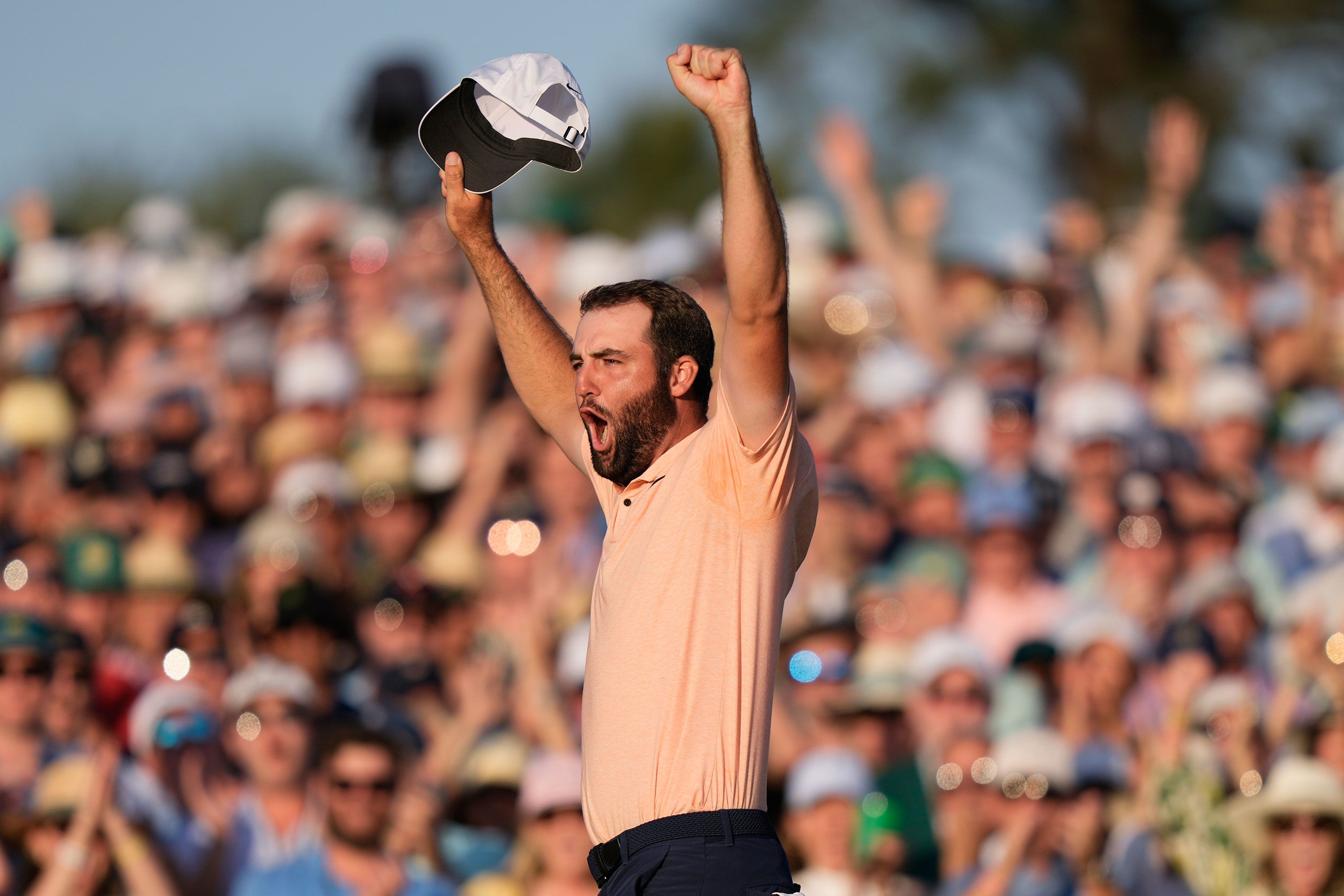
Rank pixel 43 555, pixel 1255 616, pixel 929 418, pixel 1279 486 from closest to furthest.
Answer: pixel 1255 616 → pixel 43 555 → pixel 1279 486 → pixel 929 418

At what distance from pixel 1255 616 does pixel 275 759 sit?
376 centimetres

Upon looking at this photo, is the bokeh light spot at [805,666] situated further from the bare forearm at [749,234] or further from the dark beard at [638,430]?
the bare forearm at [749,234]

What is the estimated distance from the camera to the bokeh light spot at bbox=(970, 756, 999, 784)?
6562 millimetres

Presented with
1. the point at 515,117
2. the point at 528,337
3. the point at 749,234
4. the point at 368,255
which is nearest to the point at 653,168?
the point at 368,255

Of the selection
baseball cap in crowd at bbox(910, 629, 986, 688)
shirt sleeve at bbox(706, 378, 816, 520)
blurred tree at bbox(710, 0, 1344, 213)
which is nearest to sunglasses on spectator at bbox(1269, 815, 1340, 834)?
baseball cap in crowd at bbox(910, 629, 986, 688)

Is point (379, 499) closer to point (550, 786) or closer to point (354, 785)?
point (354, 785)

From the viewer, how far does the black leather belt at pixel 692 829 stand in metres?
3.71

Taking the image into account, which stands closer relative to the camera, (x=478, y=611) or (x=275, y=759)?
(x=275, y=759)

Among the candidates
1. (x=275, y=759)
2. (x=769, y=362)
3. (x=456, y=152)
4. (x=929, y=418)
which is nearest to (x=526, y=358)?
(x=456, y=152)

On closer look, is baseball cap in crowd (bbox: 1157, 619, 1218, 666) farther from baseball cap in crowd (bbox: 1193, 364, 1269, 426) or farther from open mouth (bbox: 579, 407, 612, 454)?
open mouth (bbox: 579, 407, 612, 454)

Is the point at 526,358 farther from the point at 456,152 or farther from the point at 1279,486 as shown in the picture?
the point at 1279,486

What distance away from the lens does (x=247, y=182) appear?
48.5m

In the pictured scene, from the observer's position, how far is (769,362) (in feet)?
11.8

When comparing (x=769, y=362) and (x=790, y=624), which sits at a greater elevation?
(x=769, y=362)
